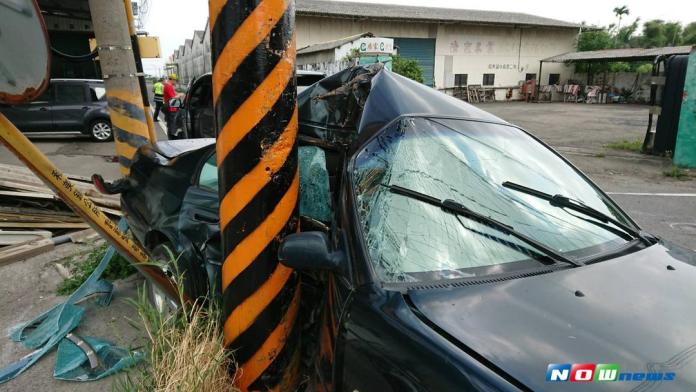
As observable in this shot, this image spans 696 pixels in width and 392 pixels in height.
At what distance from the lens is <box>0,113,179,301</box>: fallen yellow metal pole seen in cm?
233

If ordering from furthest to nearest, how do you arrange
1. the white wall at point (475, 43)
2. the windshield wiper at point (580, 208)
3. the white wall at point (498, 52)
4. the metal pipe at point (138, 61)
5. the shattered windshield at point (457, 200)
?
the white wall at point (498, 52)
the white wall at point (475, 43)
the metal pipe at point (138, 61)
the windshield wiper at point (580, 208)
the shattered windshield at point (457, 200)

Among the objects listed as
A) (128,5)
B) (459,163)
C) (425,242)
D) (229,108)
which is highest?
(128,5)

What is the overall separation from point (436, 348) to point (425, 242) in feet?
1.66

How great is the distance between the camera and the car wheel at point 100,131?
12734mm

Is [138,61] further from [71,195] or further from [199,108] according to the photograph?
[71,195]

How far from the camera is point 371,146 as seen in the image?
2.08 meters

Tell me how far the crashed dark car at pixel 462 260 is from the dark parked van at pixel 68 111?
11.8 metres

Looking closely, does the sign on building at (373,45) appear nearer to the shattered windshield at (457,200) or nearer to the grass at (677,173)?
the grass at (677,173)

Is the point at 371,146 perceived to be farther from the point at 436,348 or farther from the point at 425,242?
the point at 436,348

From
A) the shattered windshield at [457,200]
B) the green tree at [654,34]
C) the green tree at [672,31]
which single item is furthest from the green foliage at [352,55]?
the green tree at [672,31]

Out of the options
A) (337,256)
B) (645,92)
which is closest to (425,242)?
(337,256)

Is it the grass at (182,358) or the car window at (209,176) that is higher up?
the car window at (209,176)

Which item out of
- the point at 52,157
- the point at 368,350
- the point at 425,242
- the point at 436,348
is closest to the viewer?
the point at 436,348

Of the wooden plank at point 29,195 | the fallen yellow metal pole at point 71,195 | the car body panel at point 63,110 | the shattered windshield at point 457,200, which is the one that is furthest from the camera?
the car body panel at point 63,110
